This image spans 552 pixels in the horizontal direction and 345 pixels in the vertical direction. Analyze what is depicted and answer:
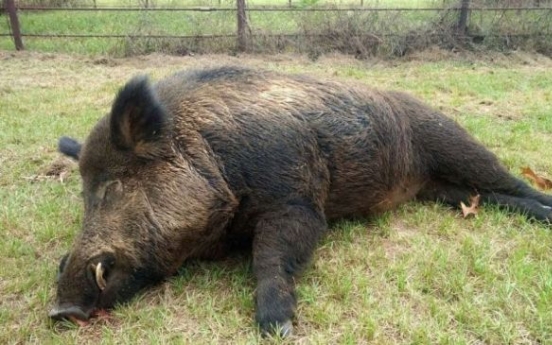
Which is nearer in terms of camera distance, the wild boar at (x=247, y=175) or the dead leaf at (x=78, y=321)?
the dead leaf at (x=78, y=321)

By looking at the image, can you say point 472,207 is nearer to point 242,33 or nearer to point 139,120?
point 139,120

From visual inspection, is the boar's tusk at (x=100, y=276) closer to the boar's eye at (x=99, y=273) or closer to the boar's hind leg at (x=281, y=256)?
the boar's eye at (x=99, y=273)

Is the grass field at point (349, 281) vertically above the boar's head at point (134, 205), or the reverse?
the boar's head at point (134, 205)

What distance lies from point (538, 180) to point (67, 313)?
377 cm

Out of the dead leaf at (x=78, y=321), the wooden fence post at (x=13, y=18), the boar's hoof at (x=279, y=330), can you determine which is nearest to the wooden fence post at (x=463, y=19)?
the wooden fence post at (x=13, y=18)

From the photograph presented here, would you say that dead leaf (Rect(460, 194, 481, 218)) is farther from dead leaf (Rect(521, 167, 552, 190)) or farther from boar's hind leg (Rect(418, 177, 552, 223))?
dead leaf (Rect(521, 167, 552, 190))

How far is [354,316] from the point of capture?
2.87 metres

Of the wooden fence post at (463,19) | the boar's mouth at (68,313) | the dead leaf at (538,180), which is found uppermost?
the wooden fence post at (463,19)

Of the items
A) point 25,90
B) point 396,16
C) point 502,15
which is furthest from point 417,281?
point 502,15

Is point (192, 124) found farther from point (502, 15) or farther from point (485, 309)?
point (502, 15)

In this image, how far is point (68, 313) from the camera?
8.98ft

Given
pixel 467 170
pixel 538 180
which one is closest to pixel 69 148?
pixel 467 170

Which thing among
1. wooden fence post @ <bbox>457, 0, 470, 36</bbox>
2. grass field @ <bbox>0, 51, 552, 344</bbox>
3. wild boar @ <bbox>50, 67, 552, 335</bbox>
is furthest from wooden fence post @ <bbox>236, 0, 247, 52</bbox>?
wild boar @ <bbox>50, 67, 552, 335</bbox>

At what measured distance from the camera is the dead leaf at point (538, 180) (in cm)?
457
